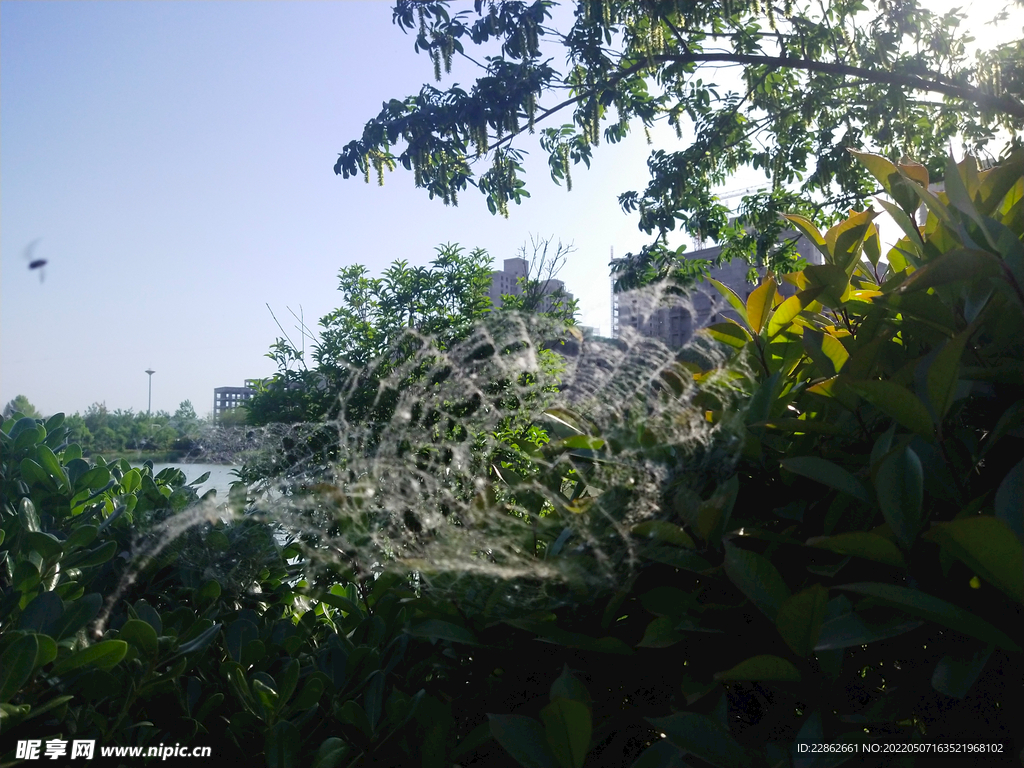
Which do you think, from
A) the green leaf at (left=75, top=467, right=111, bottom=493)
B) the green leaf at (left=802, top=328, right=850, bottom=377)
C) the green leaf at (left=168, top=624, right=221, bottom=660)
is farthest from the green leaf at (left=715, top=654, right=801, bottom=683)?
the green leaf at (left=75, top=467, right=111, bottom=493)

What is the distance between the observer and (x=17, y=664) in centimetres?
101

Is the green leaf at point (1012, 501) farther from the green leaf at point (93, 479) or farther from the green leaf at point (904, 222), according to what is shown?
the green leaf at point (93, 479)

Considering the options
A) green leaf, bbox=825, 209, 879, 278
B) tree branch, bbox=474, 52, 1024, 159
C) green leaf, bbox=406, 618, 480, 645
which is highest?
tree branch, bbox=474, 52, 1024, 159

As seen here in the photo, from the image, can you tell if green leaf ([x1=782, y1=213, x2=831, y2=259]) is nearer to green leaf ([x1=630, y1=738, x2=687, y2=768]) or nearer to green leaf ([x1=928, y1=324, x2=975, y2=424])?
green leaf ([x1=928, y1=324, x2=975, y2=424])

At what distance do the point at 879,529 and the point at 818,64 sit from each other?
24.8 feet

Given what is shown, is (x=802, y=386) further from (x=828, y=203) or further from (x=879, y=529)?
(x=828, y=203)

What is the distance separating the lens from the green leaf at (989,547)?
73 centimetres

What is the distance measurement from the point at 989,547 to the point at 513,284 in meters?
4.07

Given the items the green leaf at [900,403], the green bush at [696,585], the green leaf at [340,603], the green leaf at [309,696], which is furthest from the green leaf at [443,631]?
the green leaf at [900,403]

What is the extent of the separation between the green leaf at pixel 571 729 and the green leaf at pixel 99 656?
0.70m

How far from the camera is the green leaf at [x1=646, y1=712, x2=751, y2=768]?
0.87 meters

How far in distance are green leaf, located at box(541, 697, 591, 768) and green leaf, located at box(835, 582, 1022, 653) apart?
14.0 inches

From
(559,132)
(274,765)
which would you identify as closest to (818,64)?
(559,132)

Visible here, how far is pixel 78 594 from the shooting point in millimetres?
1367
